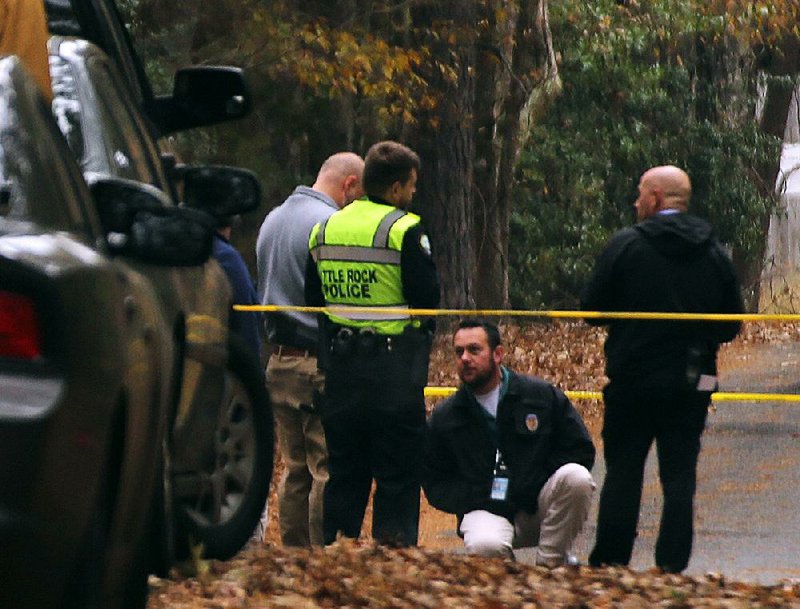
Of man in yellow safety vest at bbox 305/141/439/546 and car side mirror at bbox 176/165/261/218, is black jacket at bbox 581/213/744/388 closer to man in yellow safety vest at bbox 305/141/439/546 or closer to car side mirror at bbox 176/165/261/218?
man in yellow safety vest at bbox 305/141/439/546

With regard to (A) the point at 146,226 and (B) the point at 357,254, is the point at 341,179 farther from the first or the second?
(A) the point at 146,226

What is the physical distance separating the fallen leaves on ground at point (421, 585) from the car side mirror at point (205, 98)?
163 centimetres

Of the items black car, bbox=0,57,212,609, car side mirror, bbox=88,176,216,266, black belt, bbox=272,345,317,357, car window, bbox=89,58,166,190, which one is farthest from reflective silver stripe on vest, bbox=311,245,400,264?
black car, bbox=0,57,212,609

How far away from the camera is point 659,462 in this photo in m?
9.87

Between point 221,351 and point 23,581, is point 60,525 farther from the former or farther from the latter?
point 221,351

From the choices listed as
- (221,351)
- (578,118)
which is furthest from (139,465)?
(578,118)

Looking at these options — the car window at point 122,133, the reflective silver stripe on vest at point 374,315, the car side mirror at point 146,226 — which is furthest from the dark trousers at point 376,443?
the car side mirror at point 146,226

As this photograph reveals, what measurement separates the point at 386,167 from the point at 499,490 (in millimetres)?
1521

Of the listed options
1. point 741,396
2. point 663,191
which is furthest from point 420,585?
point 741,396

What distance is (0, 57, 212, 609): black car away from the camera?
4168 millimetres

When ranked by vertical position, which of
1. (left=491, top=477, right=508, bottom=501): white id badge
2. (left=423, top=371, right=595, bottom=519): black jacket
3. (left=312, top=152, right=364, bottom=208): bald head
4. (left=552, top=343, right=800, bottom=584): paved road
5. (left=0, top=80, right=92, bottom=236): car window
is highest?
(left=0, top=80, right=92, bottom=236): car window

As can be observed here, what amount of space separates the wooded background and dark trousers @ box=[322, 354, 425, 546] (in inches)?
420

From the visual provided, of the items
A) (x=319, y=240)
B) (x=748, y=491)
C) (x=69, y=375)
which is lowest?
(x=748, y=491)

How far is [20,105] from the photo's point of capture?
513cm
